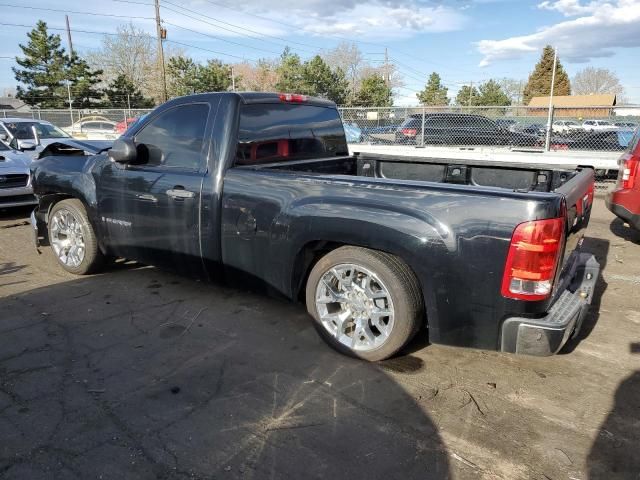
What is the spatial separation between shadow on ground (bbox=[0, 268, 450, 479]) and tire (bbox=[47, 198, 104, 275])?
762 millimetres

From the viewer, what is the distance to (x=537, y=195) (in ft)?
8.68

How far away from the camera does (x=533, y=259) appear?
2.66 m

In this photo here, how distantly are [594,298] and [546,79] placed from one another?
67422 mm

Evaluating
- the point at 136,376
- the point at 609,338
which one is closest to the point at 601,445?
the point at 609,338

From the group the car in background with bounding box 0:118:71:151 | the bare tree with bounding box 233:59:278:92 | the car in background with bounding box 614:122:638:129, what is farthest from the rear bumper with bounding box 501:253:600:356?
the bare tree with bounding box 233:59:278:92

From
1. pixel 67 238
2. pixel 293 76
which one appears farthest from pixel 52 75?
pixel 67 238

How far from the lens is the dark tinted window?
3969mm

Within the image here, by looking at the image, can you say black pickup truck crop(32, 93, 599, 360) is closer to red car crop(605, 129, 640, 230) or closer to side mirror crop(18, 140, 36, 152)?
red car crop(605, 129, 640, 230)

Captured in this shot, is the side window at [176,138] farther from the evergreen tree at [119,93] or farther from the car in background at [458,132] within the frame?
the evergreen tree at [119,93]

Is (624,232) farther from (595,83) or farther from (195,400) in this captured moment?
(595,83)

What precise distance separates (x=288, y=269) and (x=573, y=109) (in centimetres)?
1136

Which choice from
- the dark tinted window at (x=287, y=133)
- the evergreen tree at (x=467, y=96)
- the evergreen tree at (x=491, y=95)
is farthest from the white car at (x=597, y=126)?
the evergreen tree at (x=467, y=96)

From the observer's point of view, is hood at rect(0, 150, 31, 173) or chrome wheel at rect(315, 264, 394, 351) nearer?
chrome wheel at rect(315, 264, 394, 351)

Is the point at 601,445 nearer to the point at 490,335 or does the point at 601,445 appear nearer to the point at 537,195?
the point at 490,335
